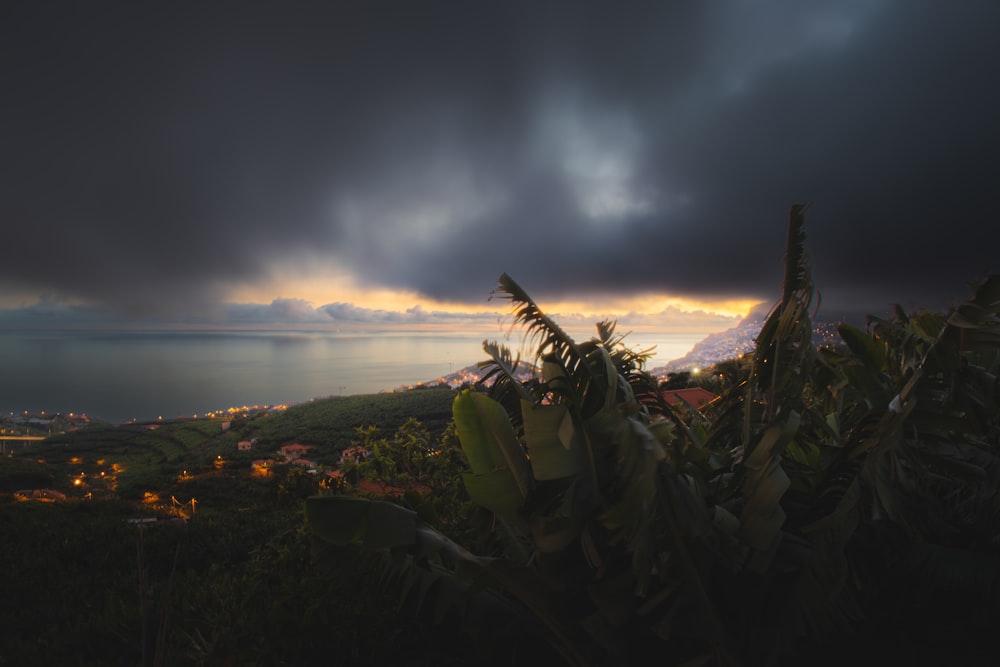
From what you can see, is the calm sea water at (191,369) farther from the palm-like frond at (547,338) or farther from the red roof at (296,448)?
the palm-like frond at (547,338)

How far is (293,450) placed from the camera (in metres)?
31.3

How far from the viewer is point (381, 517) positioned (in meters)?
2.79

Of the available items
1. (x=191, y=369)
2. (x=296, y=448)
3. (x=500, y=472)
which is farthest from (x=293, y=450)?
(x=191, y=369)

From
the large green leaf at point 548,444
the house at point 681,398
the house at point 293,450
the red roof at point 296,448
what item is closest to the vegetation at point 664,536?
the large green leaf at point 548,444

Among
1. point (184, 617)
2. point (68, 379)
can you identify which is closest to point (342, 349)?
point (68, 379)

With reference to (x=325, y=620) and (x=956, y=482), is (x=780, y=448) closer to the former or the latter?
(x=956, y=482)

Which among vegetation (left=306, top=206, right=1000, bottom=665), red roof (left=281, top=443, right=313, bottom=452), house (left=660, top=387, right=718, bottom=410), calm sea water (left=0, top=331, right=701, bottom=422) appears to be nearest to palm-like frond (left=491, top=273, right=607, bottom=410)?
vegetation (left=306, top=206, right=1000, bottom=665)

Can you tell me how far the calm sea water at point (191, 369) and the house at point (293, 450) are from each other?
1609 inches

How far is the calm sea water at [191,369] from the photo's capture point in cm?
9581

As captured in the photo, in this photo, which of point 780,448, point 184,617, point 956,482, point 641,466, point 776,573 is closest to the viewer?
point 641,466

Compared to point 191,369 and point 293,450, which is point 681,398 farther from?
point 191,369

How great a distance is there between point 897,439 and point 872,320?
44.5 inches

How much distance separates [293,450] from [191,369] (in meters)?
122

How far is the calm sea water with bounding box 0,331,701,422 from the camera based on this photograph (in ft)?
314
